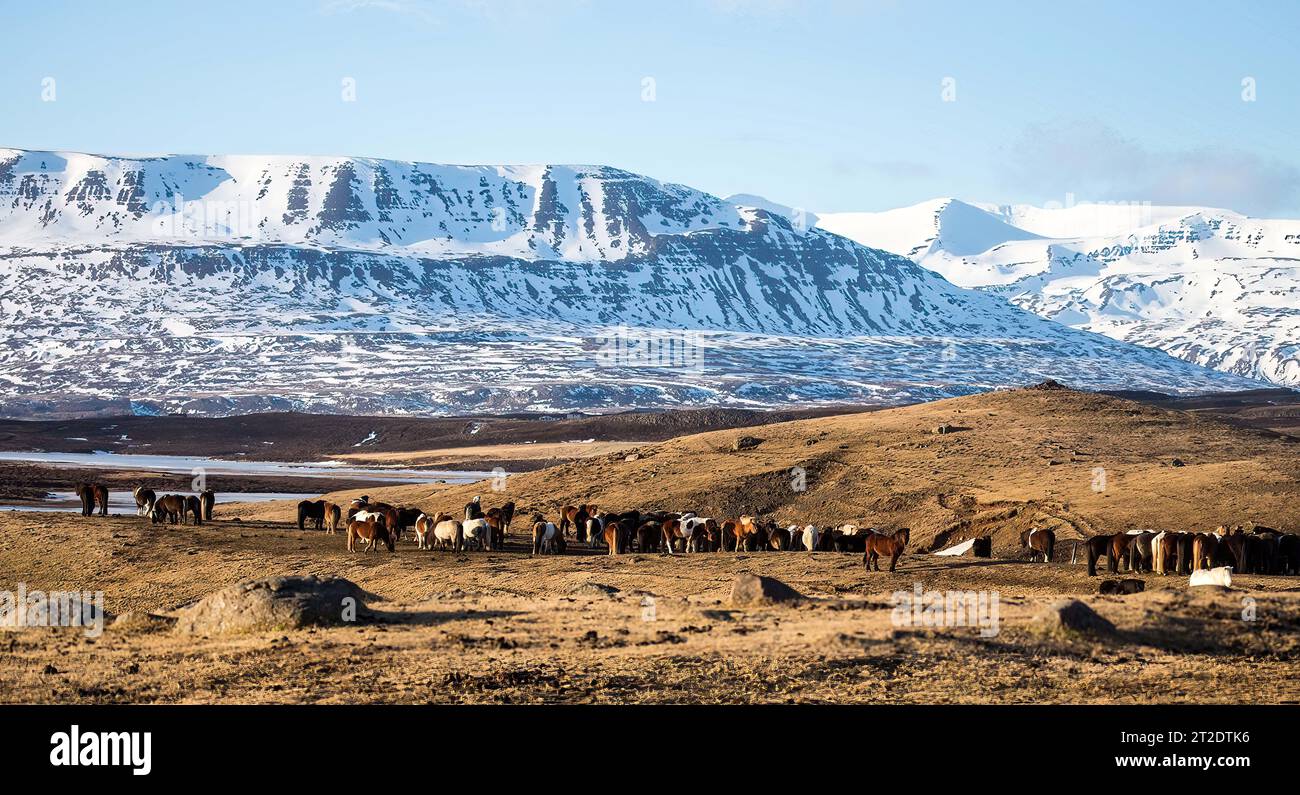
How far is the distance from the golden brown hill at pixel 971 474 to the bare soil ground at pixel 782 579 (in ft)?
0.54

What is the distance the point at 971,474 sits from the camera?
5638cm

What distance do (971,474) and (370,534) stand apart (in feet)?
81.0

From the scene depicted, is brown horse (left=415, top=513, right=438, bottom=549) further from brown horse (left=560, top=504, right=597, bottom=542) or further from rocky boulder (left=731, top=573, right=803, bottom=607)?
rocky boulder (left=731, top=573, right=803, bottom=607)

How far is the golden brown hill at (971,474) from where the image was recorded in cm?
4841

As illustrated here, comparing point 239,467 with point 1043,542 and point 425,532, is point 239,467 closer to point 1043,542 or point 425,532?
point 425,532

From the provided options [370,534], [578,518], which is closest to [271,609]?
[370,534]

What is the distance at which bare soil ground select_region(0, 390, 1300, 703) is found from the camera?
71.2 ft

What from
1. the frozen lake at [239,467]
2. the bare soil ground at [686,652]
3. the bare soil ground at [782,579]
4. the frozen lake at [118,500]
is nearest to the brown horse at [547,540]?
the bare soil ground at [782,579]

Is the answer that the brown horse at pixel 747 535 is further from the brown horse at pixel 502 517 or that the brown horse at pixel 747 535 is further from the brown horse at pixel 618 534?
the brown horse at pixel 502 517
